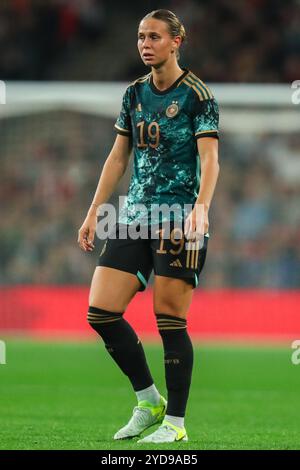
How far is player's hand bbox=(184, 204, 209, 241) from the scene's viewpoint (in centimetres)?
586

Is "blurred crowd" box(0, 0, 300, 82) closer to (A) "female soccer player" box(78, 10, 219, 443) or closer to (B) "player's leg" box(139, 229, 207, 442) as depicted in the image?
(A) "female soccer player" box(78, 10, 219, 443)

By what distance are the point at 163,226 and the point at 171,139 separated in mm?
464

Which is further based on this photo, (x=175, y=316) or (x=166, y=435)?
(x=175, y=316)

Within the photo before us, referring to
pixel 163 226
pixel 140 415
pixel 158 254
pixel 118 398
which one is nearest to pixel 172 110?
pixel 163 226

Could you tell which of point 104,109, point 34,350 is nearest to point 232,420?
point 34,350


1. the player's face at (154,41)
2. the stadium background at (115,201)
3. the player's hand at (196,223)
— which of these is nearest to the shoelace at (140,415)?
the player's hand at (196,223)

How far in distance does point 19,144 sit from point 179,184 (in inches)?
427

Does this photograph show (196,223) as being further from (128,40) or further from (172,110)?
(128,40)

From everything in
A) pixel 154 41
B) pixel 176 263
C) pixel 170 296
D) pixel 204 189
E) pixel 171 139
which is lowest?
pixel 170 296

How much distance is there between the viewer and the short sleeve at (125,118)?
6.41 meters

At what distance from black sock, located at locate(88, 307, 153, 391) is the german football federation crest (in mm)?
1099

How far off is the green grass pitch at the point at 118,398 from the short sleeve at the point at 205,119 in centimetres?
162

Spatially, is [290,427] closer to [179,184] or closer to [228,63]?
[179,184]

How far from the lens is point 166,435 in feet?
19.6
